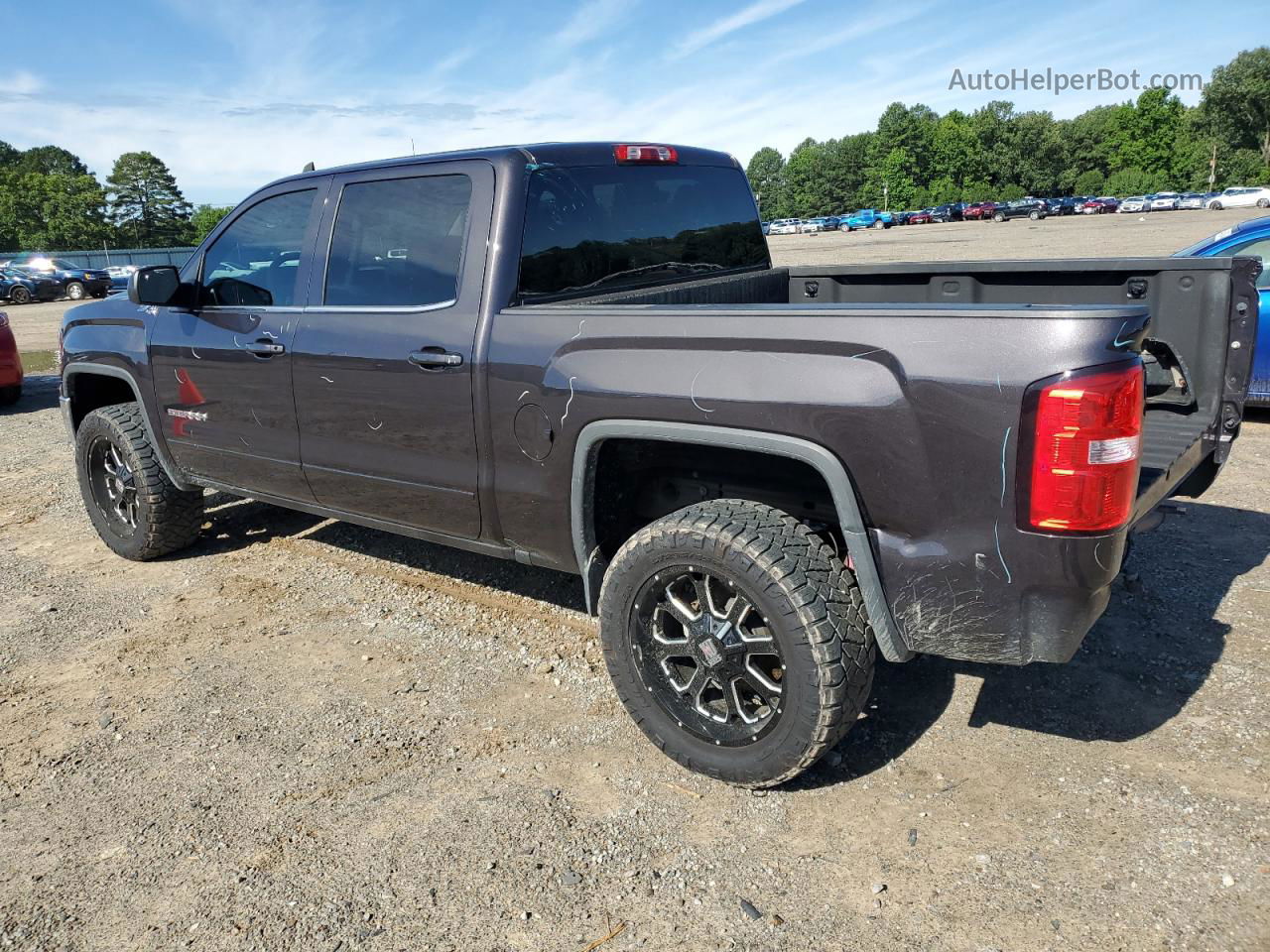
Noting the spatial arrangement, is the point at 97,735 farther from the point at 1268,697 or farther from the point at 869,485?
the point at 1268,697

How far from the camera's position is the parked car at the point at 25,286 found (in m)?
31.3

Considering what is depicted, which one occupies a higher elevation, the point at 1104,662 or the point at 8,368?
the point at 8,368

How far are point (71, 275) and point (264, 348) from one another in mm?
34119

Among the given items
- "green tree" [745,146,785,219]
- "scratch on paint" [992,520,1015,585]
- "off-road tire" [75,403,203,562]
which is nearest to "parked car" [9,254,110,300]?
"off-road tire" [75,403,203,562]

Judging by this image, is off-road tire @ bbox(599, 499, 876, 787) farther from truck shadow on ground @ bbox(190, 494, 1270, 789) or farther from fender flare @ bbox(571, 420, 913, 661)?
truck shadow on ground @ bbox(190, 494, 1270, 789)

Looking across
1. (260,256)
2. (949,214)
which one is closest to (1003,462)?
(260,256)

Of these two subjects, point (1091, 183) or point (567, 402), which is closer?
point (567, 402)

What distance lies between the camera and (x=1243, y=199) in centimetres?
5788

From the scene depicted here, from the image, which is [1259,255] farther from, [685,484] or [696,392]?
[696,392]


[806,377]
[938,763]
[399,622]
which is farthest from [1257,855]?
[399,622]

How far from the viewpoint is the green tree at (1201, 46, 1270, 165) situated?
294 feet

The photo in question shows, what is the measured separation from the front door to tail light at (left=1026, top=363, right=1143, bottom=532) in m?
3.02

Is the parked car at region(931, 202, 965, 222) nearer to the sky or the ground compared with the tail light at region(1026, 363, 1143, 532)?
nearer to the sky

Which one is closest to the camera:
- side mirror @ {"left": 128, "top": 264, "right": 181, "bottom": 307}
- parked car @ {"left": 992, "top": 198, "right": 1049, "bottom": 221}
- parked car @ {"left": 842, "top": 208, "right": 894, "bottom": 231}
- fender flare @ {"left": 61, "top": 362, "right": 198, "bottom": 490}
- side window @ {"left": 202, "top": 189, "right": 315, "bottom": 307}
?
side window @ {"left": 202, "top": 189, "right": 315, "bottom": 307}
